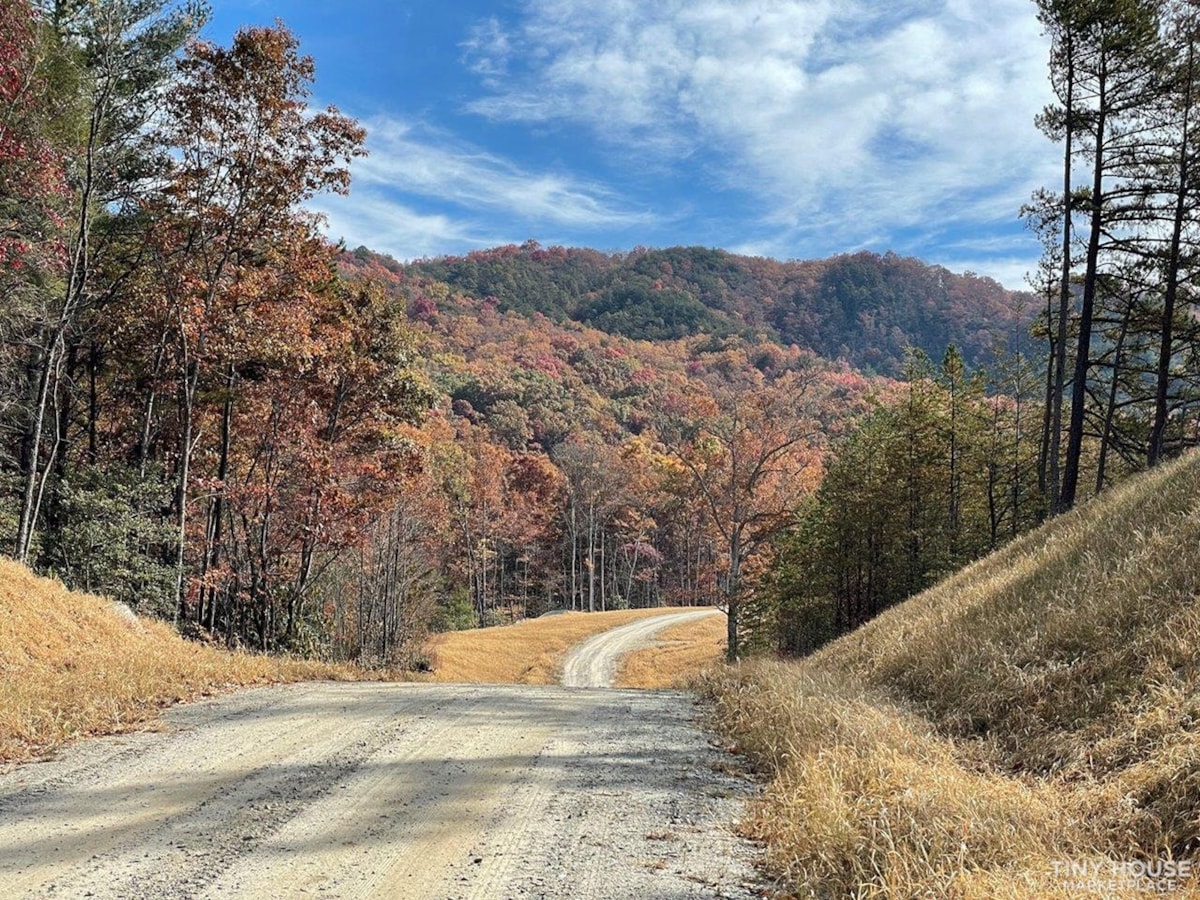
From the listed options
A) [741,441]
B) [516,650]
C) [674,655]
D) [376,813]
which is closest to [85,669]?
[376,813]

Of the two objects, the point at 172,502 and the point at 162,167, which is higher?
the point at 162,167

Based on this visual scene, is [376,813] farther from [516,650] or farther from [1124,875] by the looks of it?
[516,650]

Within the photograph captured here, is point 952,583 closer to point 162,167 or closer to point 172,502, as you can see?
point 172,502

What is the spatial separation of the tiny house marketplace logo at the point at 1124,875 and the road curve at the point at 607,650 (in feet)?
75.5

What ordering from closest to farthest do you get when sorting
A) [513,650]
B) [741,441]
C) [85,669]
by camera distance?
[85,669] < [741,441] < [513,650]

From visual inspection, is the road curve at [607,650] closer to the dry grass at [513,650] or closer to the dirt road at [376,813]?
the dry grass at [513,650]

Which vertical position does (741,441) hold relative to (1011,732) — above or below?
above

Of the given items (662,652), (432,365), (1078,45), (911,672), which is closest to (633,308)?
(432,365)

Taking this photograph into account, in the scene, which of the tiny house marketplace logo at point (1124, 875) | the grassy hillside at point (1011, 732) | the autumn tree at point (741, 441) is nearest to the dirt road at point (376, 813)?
the grassy hillside at point (1011, 732)

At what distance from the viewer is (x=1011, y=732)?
543 cm

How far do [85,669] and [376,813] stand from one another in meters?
5.93

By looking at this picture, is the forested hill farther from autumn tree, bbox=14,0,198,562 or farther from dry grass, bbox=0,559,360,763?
dry grass, bbox=0,559,360,763

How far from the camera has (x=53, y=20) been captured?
45.0 ft

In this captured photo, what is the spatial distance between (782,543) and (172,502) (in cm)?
2388
